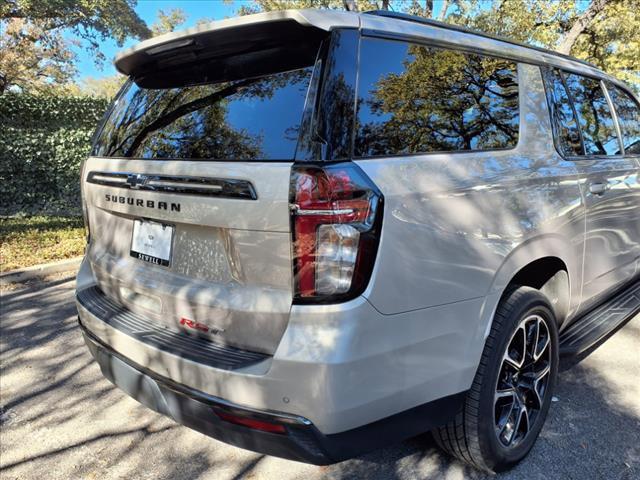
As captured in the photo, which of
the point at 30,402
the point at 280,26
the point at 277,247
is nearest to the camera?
the point at 277,247

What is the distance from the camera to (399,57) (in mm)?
1929

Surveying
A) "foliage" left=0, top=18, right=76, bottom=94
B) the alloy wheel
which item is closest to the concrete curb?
the alloy wheel

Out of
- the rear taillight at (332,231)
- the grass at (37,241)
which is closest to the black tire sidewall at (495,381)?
the rear taillight at (332,231)

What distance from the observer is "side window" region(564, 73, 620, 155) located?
3.03m

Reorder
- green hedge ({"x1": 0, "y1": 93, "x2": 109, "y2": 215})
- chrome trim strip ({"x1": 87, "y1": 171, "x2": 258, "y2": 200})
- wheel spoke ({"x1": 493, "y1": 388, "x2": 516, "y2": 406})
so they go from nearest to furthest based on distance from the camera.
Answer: chrome trim strip ({"x1": 87, "y1": 171, "x2": 258, "y2": 200})
wheel spoke ({"x1": 493, "y1": 388, "x2": 516, "y2": 406})
green hedge ({"x1": 0, "y1": 93, "x2": 109, "y2": 215})

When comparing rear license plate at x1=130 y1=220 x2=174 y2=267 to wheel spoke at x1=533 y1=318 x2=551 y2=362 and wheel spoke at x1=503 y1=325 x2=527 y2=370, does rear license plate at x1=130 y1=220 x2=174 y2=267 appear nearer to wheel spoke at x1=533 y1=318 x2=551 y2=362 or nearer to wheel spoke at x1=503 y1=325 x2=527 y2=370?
wheel spoke at x1=503 y1=325 x2=527 y2=370

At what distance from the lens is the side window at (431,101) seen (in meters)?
1.82

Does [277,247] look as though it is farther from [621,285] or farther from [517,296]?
[621,285]

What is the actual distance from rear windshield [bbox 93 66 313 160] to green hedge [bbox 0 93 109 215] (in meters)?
7.79

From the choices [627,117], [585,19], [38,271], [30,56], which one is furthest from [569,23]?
[30,56]

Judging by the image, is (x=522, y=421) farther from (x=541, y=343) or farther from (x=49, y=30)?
(x=49, y=30)

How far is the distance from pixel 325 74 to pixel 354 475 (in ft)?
5.99

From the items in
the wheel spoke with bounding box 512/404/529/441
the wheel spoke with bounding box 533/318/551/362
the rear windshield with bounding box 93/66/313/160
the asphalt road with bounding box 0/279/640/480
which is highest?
the rear windshield with bounding box 93/66/313/160

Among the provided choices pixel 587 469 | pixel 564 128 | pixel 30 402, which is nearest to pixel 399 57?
pixel 564 128
